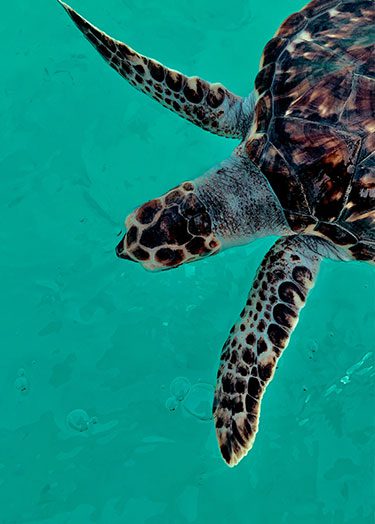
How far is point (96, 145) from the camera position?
13.8ft

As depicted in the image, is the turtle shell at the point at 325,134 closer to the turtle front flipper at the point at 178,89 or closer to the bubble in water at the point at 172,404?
the turtle front flipper at the point at 178,89

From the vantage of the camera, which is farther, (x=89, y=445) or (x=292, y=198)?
(x=89, y=445)

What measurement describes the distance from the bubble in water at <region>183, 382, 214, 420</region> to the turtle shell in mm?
1358

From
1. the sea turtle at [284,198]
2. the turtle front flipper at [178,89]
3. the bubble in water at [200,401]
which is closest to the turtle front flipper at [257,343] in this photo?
the sea turtle at [284,198]

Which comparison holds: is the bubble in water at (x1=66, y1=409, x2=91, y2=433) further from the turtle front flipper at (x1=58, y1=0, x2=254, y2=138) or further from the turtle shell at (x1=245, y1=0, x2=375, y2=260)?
the turtle front flipper at (x1=58, y1=0, x2=254, y2=138)

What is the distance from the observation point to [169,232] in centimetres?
280

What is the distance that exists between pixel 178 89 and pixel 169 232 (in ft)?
3.14

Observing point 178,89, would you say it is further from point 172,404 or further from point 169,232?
point 172,404

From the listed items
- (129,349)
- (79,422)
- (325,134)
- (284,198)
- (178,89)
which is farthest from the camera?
(129,349)

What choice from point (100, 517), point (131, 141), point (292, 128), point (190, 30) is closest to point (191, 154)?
point (131, 141)

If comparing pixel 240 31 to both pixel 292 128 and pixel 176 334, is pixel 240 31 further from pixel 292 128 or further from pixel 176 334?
pixel 176 334

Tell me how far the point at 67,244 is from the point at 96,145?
2.56 ft

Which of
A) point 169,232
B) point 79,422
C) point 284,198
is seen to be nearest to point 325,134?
point 284,198

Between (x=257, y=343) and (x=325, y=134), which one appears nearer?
(x=325, y=134)
